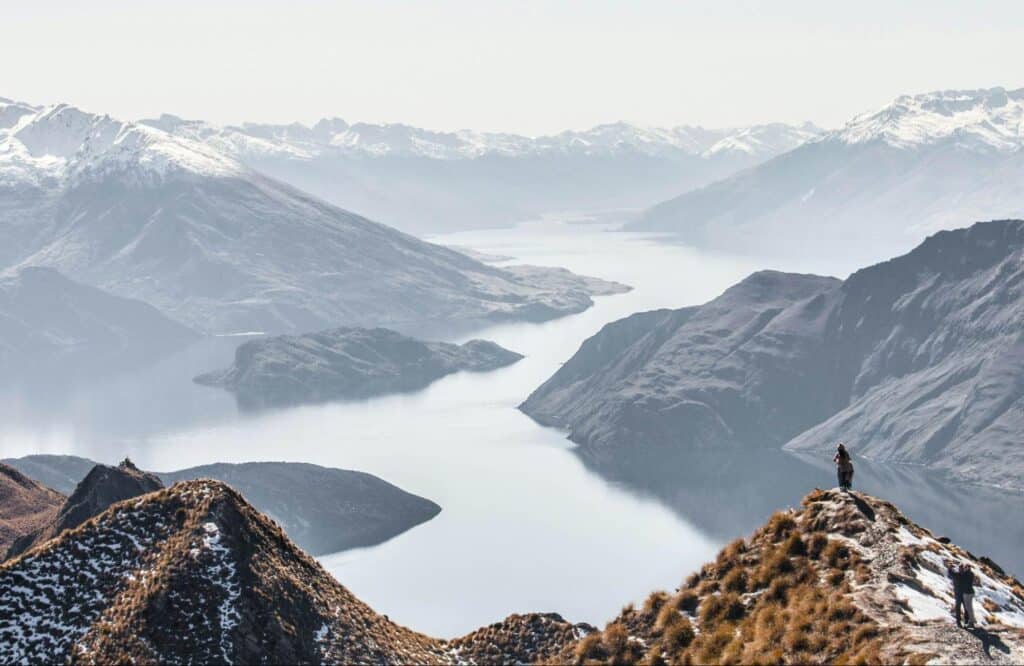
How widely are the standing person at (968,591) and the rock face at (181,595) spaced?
1536 cm

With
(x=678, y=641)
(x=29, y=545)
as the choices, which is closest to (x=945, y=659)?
(x=678, y=641)

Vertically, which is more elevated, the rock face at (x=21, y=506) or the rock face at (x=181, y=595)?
the rock face at (x=181, y=595)

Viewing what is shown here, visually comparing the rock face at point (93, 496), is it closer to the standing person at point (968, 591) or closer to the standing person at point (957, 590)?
Result: the standing person at point (957, 590)

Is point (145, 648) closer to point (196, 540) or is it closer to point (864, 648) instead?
point (196, 540)

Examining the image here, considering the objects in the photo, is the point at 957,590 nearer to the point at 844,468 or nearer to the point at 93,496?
the point at 844,468

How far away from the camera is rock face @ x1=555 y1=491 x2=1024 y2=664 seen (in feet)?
106

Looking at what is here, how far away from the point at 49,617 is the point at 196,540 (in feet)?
12.9

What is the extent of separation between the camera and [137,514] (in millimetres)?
40906

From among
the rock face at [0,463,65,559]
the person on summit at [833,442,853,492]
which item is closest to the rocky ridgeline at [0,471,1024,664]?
the person on summit at [833,442,853,492]

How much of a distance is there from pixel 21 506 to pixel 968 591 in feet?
379

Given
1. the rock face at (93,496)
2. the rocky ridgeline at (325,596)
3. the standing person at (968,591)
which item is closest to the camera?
the standing person at (968,591)

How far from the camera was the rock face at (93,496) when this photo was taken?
113812 mm

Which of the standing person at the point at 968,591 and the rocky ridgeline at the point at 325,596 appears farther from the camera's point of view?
the rocky ridgeline at the point at 325,596

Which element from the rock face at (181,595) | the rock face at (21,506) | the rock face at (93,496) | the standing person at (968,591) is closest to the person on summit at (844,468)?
the standing person at (968,591)
